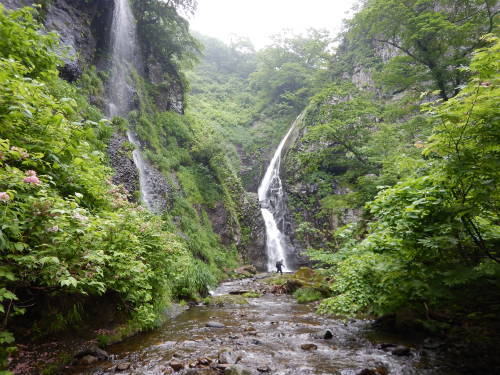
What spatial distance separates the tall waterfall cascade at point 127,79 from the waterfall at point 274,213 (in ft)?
36.5

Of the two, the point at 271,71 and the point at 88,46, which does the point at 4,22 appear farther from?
the point at 271,71

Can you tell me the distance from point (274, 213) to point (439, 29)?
17822 mm

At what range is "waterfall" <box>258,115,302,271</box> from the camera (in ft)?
72.2

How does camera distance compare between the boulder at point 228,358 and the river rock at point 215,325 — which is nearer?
the boulder at point 228,358

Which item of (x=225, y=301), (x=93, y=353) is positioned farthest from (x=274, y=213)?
(x=93, y=353)

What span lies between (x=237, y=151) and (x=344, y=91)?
19.3 metres

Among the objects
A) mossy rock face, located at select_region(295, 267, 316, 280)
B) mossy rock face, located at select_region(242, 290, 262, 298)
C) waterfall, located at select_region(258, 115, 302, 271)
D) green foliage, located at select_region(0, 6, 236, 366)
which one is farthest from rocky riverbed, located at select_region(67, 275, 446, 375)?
waterfall, located at select_region(258, 115, 302, 271)

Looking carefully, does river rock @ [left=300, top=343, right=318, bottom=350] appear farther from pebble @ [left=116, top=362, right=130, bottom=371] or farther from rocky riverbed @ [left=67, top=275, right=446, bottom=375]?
pebble @ [left=116, top=362, right=130, bottom=371]

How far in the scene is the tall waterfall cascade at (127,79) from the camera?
13531mm

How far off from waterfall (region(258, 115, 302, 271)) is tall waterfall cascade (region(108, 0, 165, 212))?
11139 mm

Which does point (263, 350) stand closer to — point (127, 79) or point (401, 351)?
point (401, 351)

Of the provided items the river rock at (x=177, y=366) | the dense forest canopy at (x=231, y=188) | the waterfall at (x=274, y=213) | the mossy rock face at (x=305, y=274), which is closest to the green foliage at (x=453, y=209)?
the dense forest canopy at (x=231, y=188)

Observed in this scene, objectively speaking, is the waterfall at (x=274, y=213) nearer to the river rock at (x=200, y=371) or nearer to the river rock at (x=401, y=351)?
the river rock at (x=401, y=351)

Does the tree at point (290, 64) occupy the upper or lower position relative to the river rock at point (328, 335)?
upper
